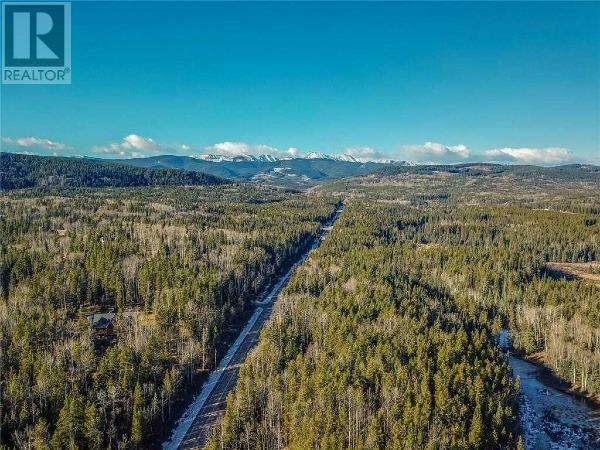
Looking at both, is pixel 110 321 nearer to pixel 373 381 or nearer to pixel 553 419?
pixel 373 381

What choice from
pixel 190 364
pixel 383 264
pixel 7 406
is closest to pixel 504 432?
pixel 190 364

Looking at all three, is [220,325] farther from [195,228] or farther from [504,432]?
[195,228]

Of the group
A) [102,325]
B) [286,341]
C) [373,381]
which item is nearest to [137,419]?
[286,341]

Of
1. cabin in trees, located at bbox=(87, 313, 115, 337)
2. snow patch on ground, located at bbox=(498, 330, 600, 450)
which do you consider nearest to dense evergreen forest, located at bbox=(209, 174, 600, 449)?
snow patch on ground, located at bbox=(498, 330, 600, 450)

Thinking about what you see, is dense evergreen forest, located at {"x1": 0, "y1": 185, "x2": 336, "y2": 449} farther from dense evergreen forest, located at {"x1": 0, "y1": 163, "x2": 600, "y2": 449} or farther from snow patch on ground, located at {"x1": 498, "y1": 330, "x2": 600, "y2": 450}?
snow patch on ground, located at {"x1": 498, "y1": 330, "x2": 600, "y2": 450}

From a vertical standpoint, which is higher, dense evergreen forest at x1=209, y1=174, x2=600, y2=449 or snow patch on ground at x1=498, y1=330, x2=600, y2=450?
dense evergreen forest at x1=209, y1=174, x2=600, y2=449

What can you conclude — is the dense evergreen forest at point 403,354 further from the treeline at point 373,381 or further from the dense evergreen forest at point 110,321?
the dense evergreen forest at point 110,321
